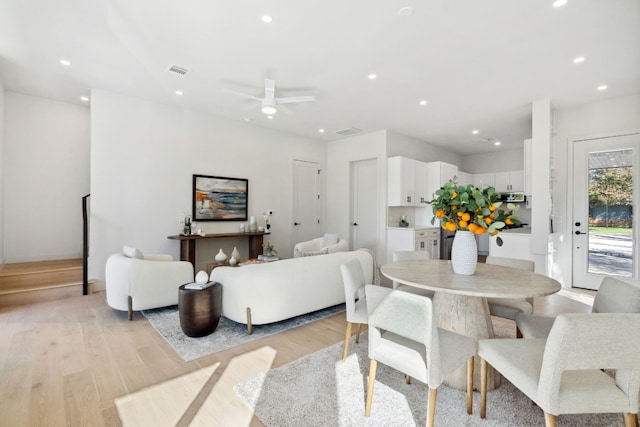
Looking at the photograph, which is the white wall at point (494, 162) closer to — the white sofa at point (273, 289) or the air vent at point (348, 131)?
the air vent at point (348, 131)

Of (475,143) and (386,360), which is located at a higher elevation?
(475,143)

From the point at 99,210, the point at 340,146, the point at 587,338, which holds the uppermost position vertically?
the point at 340,146

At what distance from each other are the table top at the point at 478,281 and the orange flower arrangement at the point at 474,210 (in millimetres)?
337

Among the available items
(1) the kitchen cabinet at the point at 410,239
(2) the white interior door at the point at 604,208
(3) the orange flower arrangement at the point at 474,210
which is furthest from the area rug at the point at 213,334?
(2) the white interior door at the point at 604,208

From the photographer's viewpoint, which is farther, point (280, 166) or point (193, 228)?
point (280, 166)

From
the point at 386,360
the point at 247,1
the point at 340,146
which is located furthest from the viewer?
the point at 340,146

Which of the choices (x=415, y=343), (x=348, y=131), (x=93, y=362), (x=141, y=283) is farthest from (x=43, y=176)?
(x=415, y=343)

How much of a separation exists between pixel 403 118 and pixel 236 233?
3.83 meters

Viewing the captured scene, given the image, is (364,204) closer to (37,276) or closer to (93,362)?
(93,362)

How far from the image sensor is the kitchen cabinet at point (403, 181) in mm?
6227

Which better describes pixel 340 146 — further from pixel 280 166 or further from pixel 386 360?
pixel 386 360

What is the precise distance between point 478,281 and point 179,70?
13.3ft

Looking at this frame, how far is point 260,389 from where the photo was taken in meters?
2.08

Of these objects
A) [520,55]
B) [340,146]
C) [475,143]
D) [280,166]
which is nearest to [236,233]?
[280,166]
